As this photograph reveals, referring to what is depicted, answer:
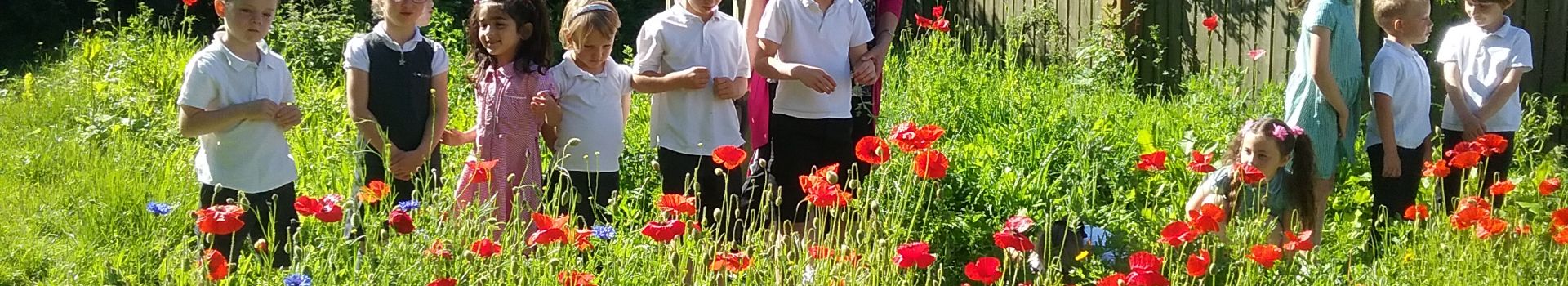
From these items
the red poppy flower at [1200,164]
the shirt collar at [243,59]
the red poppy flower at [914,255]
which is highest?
the shirt collar at [243,59]

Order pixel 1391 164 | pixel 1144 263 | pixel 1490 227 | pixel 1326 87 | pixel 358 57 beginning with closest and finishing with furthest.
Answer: pixel 1144 263 → pixel 1490 227 → pixel 358 57 → pixel 1326 87 → pixel 1391 164

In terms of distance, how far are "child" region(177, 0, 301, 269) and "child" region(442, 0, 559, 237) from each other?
0.44 m

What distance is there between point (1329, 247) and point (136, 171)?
3.45 meters

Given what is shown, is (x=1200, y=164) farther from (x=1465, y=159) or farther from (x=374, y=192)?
(x=374, y=192)

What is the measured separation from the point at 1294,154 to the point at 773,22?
4.50 ft

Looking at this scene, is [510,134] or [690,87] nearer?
[510,134]

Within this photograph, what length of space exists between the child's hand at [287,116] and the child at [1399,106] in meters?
2.80

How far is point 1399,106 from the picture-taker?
14.1ft

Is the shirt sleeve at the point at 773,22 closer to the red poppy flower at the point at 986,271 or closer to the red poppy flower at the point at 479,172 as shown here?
the red poppy flower at the point at 479,172

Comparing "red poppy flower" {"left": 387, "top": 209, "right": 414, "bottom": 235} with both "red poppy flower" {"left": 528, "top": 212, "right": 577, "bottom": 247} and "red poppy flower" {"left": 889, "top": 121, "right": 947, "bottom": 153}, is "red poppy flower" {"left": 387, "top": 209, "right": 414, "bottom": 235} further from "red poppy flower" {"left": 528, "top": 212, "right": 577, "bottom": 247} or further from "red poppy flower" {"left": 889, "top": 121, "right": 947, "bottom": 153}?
"red poppy flower" {"left": 889, "top": 121, "right": 947, "bottom": 153}

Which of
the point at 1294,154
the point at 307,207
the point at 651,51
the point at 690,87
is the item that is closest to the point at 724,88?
the point at 690,87

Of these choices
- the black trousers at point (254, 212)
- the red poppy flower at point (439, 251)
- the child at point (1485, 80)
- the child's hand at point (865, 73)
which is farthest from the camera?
the child at point (1485, 80)

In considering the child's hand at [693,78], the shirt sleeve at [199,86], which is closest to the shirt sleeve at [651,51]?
the child's hand at [693,78]

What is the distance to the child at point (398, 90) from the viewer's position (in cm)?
380
